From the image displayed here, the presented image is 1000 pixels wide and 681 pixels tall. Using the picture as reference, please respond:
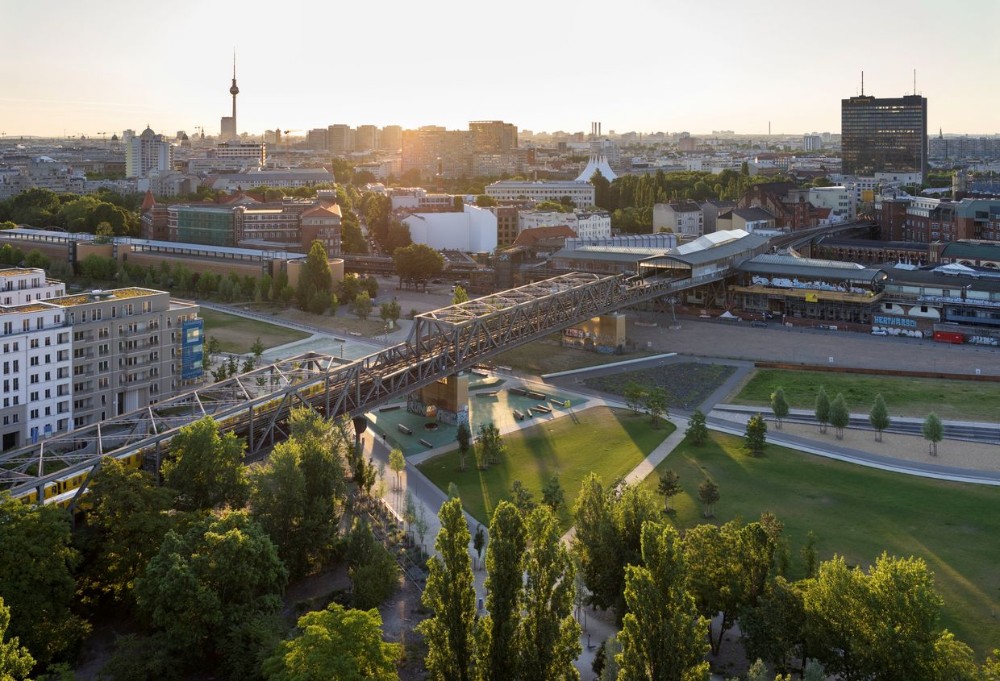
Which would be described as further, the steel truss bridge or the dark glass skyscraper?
the dark glass skyscraper

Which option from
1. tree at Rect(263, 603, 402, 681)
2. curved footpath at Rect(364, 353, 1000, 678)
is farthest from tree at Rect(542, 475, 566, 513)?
tree at Rect(263, 603, 402, 681)

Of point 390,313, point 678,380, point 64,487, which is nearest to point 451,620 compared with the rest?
point 64,487

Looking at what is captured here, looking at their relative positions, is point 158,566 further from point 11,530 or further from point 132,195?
point 132,195

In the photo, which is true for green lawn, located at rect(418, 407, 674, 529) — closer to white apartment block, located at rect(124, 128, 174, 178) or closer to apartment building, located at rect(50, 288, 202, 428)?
apartment building, located at rect(50, 288, 202, 428)

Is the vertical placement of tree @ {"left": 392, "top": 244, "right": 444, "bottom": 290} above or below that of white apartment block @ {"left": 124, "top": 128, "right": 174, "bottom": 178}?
below

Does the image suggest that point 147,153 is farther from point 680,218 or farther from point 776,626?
point 776,626

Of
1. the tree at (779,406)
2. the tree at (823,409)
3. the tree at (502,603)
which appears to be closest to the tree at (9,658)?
the tree at (502,603)
